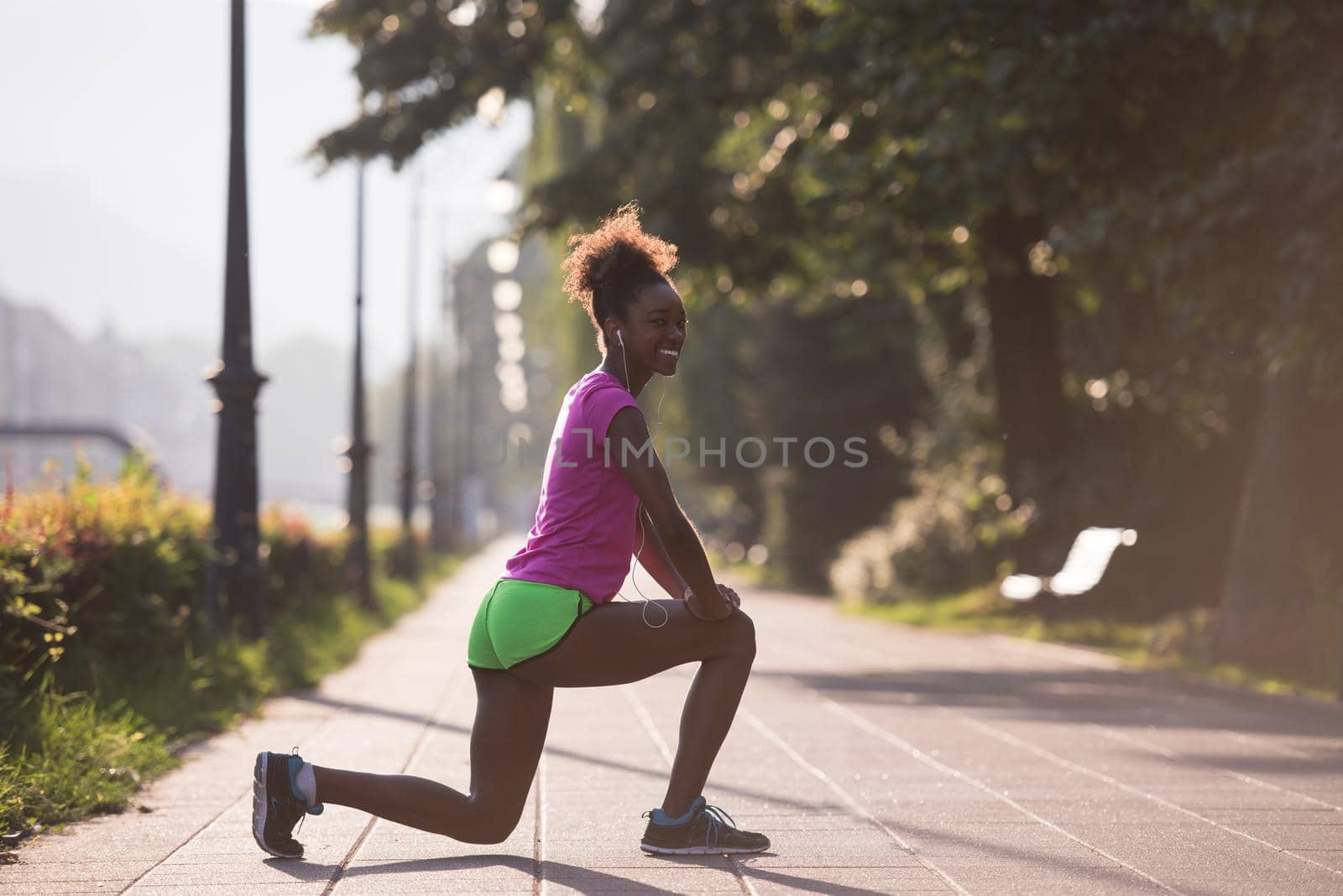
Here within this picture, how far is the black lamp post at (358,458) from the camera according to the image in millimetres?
24344

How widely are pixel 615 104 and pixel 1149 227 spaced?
28.0ft

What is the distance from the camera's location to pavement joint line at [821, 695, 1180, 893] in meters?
5.89

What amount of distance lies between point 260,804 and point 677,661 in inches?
56.7

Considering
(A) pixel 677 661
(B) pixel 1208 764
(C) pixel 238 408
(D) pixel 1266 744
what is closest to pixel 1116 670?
(D) pixel 1266 744

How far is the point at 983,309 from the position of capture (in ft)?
77.2

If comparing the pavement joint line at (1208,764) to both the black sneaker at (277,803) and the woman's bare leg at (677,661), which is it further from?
the black sneaker at (277,803)

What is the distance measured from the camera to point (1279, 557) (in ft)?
49.2

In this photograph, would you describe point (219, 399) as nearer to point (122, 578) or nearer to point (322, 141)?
point (122, 578)

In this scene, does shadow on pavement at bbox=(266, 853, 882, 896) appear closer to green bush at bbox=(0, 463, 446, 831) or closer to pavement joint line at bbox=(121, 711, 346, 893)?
pavement joint line at bbox=(121, 711, 346, 893)

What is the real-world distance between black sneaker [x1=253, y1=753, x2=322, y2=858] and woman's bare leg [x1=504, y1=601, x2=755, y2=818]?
2.88ft

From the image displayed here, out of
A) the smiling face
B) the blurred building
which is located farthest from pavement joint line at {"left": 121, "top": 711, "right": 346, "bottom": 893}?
the blurred building

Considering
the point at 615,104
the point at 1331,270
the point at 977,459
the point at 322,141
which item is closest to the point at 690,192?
the point at 615,104

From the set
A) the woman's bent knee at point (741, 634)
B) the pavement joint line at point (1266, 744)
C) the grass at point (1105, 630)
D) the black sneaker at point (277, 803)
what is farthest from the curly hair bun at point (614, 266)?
the grass at point (1105, 630)

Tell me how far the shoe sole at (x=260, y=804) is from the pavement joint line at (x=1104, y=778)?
3.41 meters
